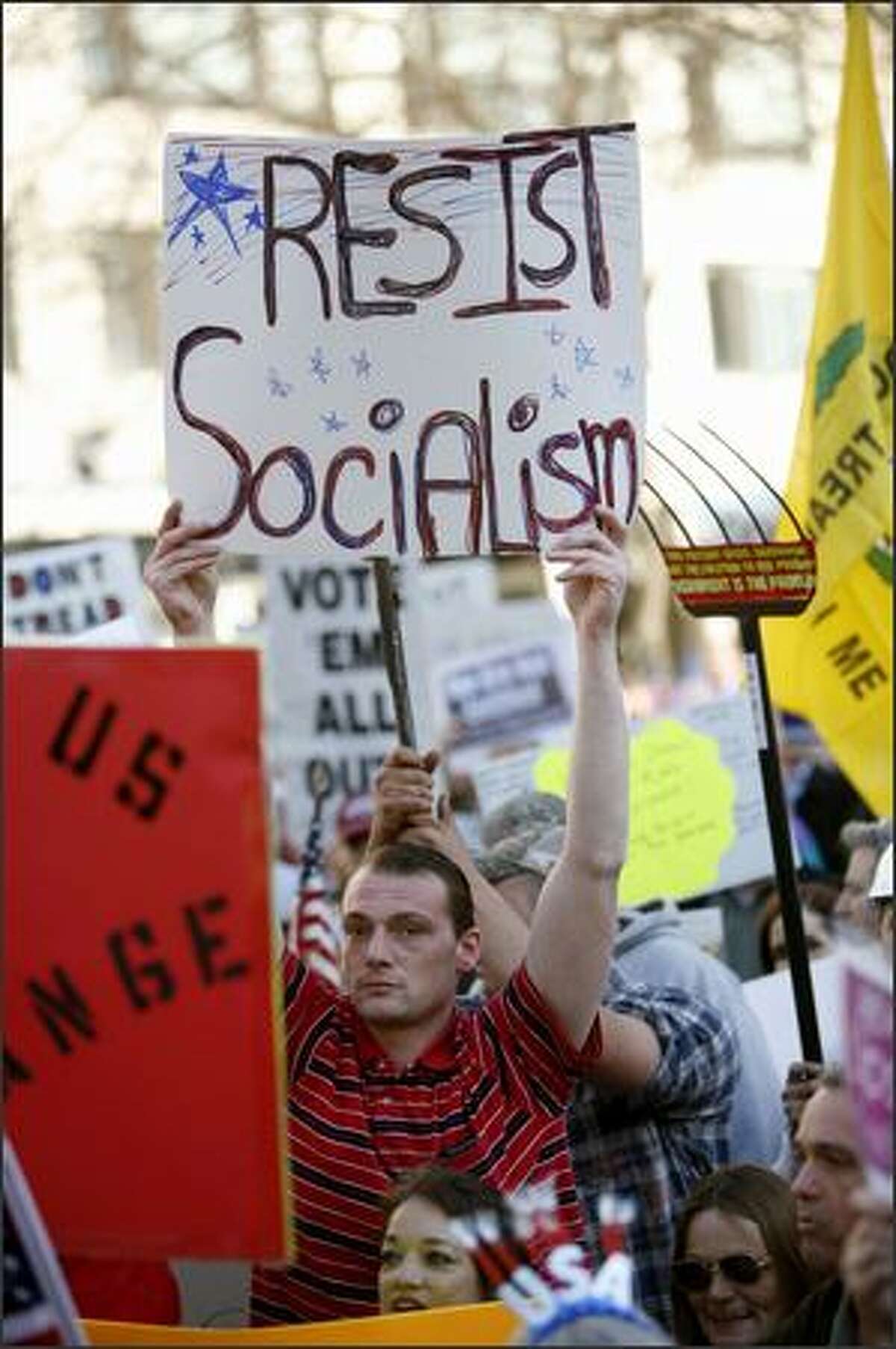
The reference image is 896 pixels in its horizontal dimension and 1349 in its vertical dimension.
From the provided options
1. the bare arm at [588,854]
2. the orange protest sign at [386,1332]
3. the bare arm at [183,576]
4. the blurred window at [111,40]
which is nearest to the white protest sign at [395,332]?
the bare arm at [183,576]

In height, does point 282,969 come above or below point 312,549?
below

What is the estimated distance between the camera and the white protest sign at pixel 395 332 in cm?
659

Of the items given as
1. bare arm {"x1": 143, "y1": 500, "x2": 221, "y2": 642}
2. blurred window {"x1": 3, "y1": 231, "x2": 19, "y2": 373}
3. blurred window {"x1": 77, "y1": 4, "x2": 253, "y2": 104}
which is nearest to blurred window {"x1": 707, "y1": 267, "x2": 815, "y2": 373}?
blurred window {"x1": 3, "y1": 231, "x2": 19, "y2": 373}

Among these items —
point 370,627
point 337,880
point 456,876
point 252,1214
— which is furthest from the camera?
point 370,627

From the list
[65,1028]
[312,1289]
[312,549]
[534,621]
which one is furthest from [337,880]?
[534,621]

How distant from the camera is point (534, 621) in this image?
20734 millimetres

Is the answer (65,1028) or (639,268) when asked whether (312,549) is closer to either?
(639,268)

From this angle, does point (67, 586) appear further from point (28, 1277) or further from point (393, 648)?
point (28, 1277)

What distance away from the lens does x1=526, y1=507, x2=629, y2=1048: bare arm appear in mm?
6004

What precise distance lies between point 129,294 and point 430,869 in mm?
26692

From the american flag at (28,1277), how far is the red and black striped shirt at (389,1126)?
4.10 ft

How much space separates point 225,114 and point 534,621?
877 cm

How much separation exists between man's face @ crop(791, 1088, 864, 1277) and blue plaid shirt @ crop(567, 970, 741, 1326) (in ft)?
3.76

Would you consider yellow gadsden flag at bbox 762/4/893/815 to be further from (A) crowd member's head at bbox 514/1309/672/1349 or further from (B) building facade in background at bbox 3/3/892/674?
(B) building facade in background at bbox 3/3/892/674
